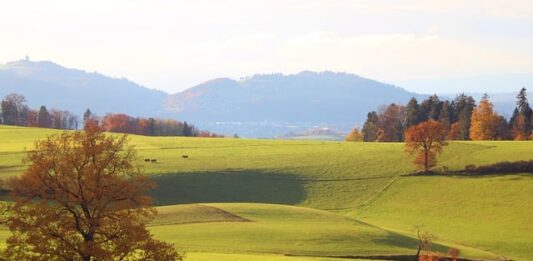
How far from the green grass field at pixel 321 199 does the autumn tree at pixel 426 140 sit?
2.49m

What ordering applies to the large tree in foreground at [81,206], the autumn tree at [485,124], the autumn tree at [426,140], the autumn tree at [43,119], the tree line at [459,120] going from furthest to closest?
the autumn tree at [43,119], the tree line at [459,120], the autumn tree at [485,124], the autumn tree at [426,140], the large tree in foreground at [81,206]

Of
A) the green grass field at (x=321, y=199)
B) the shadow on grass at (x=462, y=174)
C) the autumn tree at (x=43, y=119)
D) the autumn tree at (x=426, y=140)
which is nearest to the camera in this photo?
the green grass field at (x=321, y=199)

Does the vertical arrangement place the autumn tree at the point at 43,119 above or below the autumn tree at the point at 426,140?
above

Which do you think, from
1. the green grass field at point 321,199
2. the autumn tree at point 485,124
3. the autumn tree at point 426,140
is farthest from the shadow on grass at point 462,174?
the autumn tree at point 485,124

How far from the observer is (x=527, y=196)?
→ 8281 cm

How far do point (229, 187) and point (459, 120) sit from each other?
3684 inches

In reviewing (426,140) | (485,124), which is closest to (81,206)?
(426,140)

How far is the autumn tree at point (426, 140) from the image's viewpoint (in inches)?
3696

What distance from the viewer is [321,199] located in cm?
8544

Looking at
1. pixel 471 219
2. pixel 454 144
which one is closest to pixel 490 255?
pixel 471 219

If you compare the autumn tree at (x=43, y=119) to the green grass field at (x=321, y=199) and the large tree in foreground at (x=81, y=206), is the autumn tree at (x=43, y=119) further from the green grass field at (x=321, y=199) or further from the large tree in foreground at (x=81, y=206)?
the large tree in foreground at (x=81, y=206)

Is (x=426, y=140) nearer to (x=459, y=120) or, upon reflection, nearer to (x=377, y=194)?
(x=377, y=194)

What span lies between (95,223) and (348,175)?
2602 inches

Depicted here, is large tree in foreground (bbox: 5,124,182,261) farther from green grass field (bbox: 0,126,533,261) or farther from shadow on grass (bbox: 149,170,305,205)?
shadow on grass (bbox: 149,170,305,205)
